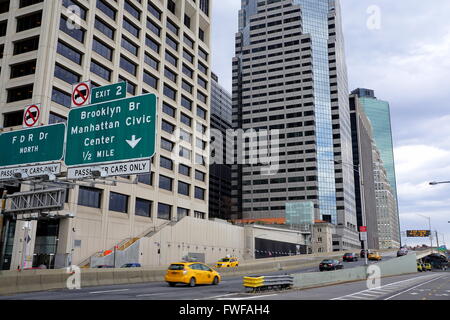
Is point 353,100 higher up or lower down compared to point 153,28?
higher up

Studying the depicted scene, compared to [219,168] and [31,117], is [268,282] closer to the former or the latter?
[31,117]

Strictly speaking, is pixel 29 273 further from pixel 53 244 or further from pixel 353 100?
pixel 353 100

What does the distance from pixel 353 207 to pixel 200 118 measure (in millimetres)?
102614

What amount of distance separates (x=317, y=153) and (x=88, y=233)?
104051 mm

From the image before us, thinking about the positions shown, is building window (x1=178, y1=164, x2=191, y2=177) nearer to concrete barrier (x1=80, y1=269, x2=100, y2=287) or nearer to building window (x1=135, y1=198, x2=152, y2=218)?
building window (x1=135, y1=198, x2=152, y2=218)

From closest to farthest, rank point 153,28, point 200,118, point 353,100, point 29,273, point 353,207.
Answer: point 29,273 < point 153,28 < point 200,118 < point 353,207 < point 353,100

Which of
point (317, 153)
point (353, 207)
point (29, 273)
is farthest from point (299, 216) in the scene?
point (29, 273)

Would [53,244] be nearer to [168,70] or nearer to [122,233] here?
[122,233]

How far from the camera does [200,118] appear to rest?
72.5m

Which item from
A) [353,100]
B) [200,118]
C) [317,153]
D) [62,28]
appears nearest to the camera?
[62,28]

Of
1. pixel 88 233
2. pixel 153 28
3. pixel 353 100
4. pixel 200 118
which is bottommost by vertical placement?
pixel 88 233

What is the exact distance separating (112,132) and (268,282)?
1061 centimetres

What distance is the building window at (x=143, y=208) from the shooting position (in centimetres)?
5528

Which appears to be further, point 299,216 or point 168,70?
point 299,216
